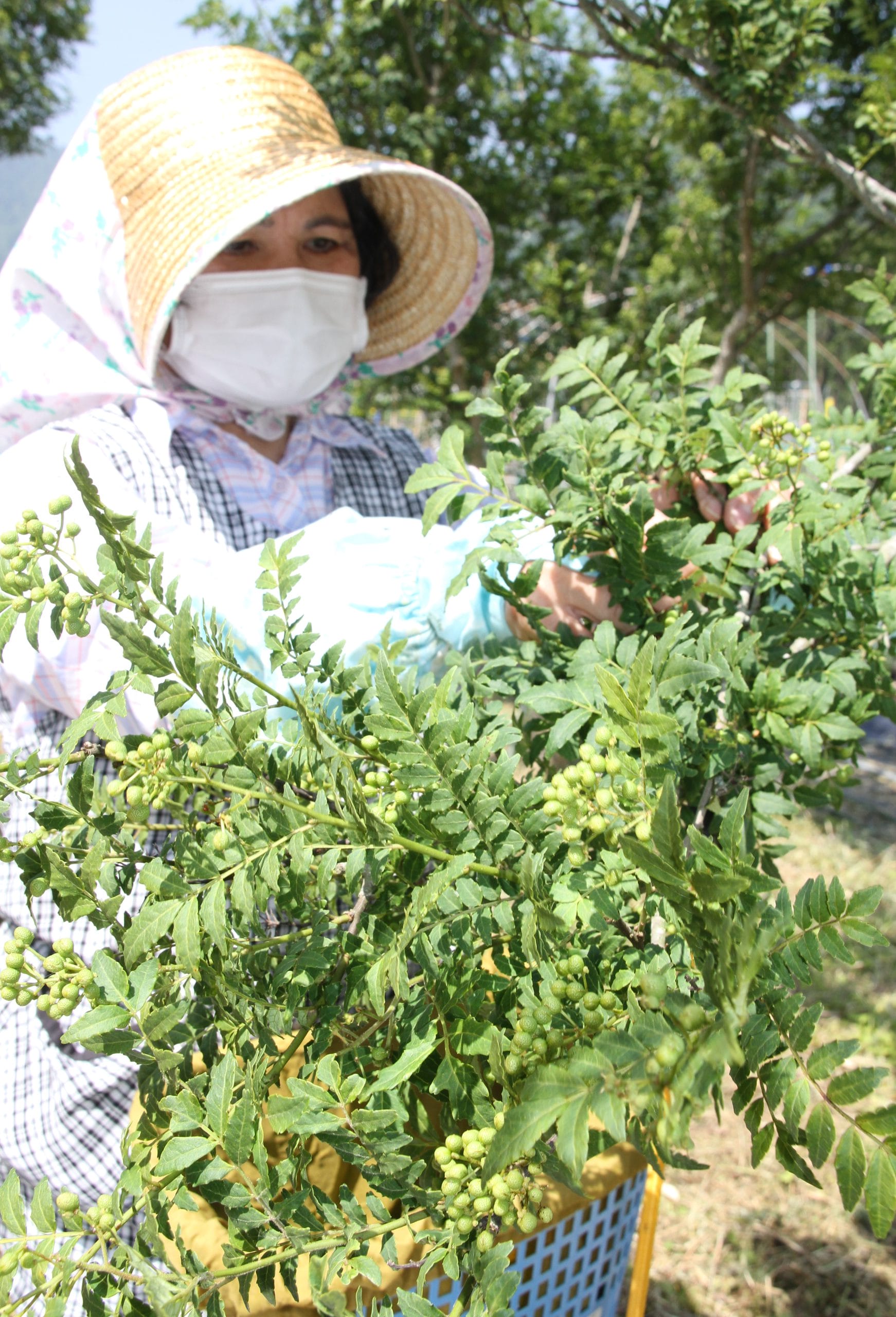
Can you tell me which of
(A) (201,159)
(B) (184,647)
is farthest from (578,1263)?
(A) (201,159)

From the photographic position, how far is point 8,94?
871 centimetres

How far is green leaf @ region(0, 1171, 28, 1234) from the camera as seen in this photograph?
2.14ft

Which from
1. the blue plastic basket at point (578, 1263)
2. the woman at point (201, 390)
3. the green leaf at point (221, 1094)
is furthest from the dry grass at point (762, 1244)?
the green leaf at point (221, 1094)

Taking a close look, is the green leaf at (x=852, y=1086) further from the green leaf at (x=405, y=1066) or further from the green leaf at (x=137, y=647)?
the green leaf at (x=137, y=647)

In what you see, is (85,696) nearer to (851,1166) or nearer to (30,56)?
(851,1166)

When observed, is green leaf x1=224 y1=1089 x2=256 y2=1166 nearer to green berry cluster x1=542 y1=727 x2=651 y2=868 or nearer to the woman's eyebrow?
green berry cluster x1=542 y1=727 x2=651 y2=868

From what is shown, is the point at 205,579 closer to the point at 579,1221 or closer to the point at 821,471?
the point at 821,471

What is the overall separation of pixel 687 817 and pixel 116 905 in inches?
24.6

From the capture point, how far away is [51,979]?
0.71 metres

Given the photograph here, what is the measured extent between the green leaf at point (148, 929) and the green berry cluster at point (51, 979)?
53 mm

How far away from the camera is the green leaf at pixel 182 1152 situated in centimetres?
64

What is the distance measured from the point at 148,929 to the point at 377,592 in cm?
63

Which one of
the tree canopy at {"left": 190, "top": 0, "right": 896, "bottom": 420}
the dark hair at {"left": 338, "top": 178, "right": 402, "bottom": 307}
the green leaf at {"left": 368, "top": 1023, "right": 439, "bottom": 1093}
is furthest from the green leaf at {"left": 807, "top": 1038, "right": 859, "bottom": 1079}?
the tree canopy at {"left": 190, "top": 0, "right": 896, "bottom": 420}

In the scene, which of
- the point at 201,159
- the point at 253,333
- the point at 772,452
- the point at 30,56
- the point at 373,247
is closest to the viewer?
the point at 772,452
